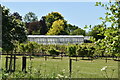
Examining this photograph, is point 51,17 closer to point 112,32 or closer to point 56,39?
point 56,39

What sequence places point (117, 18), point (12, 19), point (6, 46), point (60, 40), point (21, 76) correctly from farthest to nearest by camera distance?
1. point (60, 40)
2. point (12, 19)
3. point (6, 46)
4. point (21, 76)
5. point (117, 18)

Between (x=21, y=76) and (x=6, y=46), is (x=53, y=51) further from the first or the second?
(x=21, y=76)

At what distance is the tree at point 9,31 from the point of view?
1161 centimetres

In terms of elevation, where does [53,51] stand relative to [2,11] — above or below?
below

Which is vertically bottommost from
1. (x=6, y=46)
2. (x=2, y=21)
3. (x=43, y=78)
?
(x=43, y=78)

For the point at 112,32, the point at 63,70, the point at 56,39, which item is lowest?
the point at 63,70

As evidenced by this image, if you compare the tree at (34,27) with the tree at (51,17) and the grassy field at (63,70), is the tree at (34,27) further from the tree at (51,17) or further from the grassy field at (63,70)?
the grassy field at (63,70)

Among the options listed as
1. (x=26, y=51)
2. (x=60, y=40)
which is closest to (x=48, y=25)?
(x=60, y=40)

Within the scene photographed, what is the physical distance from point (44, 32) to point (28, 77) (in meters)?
60.1

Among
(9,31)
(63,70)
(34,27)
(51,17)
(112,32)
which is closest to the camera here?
(112,32)

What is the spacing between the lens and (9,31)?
40.2 ft

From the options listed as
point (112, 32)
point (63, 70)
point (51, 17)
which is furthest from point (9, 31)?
point (51, 17)

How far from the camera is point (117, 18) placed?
3.50 meters

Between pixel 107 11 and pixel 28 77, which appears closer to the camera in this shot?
pixel 107 11
